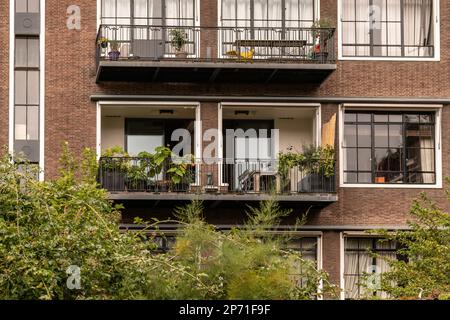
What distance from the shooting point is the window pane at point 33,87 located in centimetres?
3728

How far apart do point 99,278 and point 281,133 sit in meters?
15.6

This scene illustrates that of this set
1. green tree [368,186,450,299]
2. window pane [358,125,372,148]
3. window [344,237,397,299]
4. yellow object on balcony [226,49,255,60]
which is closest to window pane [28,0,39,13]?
yellow object on balcony [226,49,255,60]

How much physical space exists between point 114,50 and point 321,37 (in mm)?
5527

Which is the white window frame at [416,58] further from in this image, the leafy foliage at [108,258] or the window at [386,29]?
the leafy foliage at [108,258]

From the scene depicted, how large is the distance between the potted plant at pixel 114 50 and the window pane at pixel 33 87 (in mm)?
2282

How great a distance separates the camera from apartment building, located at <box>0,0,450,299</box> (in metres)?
36.8

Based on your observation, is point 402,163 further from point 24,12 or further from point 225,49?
point 24,12

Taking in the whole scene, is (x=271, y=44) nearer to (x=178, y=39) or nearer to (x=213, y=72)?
(x=213, y=72)

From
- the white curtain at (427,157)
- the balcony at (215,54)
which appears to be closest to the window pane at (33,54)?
the balcony at (215,54)

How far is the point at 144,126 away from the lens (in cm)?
3859

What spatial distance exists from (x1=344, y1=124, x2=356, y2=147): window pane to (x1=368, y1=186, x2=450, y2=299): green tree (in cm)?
514

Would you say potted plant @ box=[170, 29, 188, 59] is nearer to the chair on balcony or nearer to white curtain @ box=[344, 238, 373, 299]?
the chair on balcony
